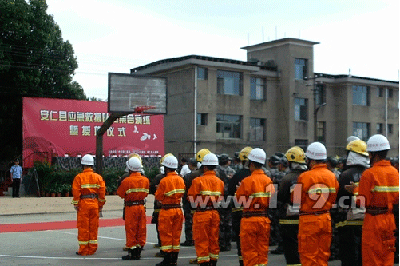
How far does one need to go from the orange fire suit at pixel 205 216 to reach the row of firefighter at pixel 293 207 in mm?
16

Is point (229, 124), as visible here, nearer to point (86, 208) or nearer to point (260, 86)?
point (260, 86)

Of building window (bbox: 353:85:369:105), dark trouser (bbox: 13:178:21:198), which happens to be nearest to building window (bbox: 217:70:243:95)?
building window (bbox: 353:85:369:105)

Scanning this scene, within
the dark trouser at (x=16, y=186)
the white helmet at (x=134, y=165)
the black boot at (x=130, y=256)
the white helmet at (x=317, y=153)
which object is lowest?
the black boot at (x=130, y=256)

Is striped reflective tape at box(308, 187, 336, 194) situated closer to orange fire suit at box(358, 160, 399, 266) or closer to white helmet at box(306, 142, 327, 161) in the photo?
white helmet at box(306, 142, 327, 161)

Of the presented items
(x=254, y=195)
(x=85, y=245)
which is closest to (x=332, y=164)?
(x=254, y=195)

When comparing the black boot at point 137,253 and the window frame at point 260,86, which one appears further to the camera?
the window frame at point 260,86

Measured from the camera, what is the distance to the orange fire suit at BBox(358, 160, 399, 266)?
6.96 meters

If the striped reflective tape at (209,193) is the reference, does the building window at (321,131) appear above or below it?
above

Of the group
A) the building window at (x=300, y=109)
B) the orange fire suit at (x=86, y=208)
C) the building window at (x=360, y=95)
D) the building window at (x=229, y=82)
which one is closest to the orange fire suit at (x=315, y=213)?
the orange fire suit at (x=86, y=208)

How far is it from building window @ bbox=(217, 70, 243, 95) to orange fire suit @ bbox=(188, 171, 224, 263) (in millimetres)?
29703

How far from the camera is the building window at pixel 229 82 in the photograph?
3928cm

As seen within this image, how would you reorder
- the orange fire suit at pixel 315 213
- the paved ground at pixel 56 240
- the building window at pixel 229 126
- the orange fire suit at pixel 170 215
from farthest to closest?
the building window at pixel 229 126 → the paved ground at pixel 56 240 → the orange fire suit at pixel 170 215 → the orange fire suit at pixel 315 213

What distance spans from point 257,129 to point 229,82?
15.2 ft

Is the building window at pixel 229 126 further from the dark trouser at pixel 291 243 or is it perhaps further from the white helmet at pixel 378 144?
the white helmet at pixel 378 144
